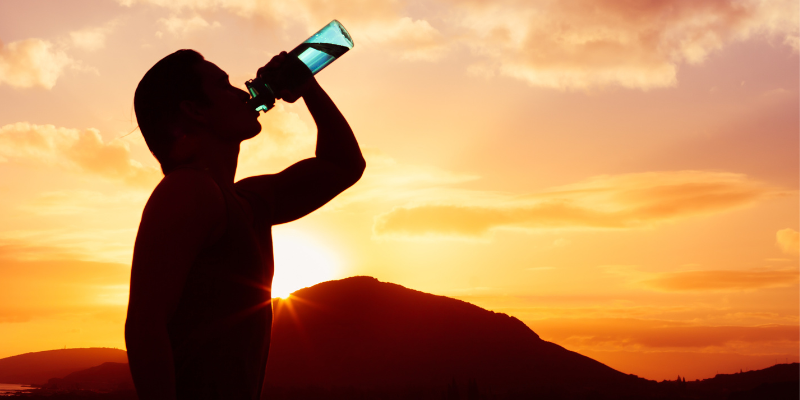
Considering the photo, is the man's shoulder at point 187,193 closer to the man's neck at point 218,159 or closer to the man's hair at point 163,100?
the man's neck at point 218,159

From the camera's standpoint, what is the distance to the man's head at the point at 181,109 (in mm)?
3037

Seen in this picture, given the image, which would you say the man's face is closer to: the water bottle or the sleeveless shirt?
the water bottle

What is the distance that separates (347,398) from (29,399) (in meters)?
108

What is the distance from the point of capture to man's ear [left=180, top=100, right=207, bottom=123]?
302 centimetres

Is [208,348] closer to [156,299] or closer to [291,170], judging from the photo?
[156,299]

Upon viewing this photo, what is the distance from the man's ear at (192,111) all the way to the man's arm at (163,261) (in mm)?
461

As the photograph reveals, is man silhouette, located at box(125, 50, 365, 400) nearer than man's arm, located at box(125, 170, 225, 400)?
No

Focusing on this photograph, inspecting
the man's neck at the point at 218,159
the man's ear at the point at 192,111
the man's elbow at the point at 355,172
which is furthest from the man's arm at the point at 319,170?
the man's ear at the point at 192,111

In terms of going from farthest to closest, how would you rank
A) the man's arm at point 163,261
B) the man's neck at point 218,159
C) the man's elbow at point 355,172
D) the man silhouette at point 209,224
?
the man's elbow at point 355,172, the man's neck at point 218,159, the man silhouette at point 209,224, the man's arm at point 163,261

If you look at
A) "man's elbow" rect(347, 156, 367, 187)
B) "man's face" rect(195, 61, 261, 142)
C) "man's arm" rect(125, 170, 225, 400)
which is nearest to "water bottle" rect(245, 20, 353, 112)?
"man's face" rect(195, 61, 261, 142)

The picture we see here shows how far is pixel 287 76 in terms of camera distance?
3.43 m

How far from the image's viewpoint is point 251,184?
3.34 m

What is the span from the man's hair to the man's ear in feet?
0.10

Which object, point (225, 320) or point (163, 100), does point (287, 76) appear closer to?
point (163, 100)
